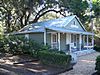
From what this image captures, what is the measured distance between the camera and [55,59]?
14.3 metres

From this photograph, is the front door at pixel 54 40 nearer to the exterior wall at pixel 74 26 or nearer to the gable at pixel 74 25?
the gable at pixel 74 25

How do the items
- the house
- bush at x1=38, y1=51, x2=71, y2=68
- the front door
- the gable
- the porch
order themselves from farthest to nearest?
the gable, the front door, the porch, the house, bush at x1=38, y1=51, x2=71, y2=68

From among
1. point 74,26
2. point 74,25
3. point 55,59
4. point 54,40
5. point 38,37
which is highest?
point 74,25

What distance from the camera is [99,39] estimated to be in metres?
35.7

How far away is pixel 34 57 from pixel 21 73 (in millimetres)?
7209

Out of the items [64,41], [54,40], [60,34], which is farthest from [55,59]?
[64,41]

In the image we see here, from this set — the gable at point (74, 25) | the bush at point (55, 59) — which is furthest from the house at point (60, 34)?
the bush at point (55, 59)

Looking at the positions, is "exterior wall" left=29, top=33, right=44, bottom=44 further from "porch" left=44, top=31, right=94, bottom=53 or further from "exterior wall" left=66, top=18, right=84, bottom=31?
"exterior wall" left=66, top=18, right=84, bottom=31

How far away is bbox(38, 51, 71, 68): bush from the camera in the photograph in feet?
45.1

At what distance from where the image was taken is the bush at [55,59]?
13.7 m

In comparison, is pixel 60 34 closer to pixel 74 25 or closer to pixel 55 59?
pixel 74 25

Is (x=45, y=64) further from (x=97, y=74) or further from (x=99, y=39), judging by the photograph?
(x=99, y=39)

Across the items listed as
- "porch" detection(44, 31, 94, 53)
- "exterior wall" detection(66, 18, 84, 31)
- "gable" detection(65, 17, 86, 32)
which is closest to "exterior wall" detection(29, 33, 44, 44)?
"porch" detection(44, 31, 94, 53)

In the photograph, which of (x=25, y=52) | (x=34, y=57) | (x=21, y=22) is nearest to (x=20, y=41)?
(x=25, y=52)
